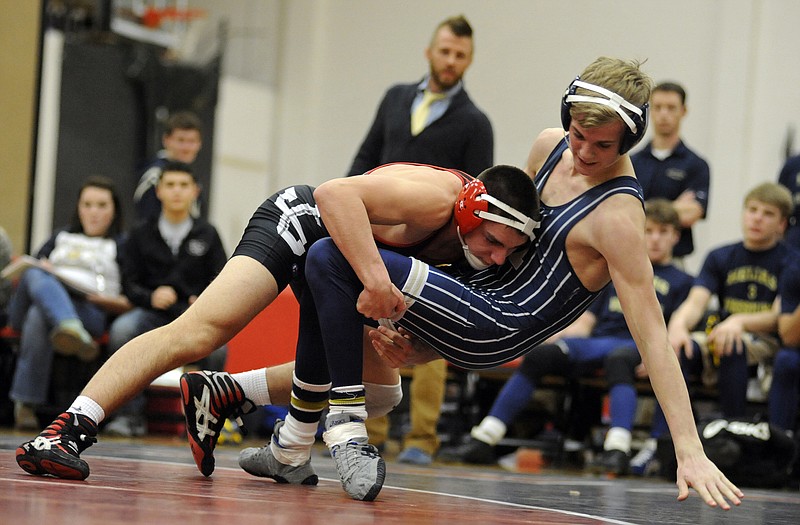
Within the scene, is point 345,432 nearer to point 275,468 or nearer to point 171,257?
point 275,468

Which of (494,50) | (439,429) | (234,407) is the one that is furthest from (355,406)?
(494,50)

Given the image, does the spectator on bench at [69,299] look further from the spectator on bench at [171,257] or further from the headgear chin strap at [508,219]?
the headgear chin strap at [508,219]

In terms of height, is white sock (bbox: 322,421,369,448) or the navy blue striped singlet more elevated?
the navy blue striped singlet

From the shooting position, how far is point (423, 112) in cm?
546

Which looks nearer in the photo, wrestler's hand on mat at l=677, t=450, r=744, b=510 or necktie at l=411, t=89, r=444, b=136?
wrestler's hand on mat at l=677, t=450, r=744, b=510

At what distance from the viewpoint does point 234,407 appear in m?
3.26

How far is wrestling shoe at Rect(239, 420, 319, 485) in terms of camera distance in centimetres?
328

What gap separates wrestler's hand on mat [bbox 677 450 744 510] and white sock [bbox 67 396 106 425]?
56.4 inches

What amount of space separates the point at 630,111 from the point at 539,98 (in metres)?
8.65

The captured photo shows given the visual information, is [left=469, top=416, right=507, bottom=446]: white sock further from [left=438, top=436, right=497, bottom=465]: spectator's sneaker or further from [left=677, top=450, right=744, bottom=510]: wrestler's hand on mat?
[left=677, top=450, right=744, bottom=510]: wrestler's hand on mat

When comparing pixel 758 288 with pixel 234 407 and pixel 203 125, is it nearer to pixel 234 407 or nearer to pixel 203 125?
pixel 234 407

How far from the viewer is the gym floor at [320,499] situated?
2246mm

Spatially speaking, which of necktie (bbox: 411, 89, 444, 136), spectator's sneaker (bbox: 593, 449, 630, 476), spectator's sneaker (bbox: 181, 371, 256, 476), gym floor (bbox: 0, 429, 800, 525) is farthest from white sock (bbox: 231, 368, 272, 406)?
spectator's sneaker (bbox: 593, 449, 630, 476)

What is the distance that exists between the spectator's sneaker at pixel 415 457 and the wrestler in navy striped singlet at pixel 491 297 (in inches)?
83.7
